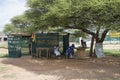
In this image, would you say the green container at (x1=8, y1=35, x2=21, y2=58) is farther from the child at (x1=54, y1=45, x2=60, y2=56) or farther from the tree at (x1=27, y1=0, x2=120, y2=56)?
the tree at (x1=27, y1=0, x2=120, y2=56)

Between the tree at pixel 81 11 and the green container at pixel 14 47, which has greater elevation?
the tree at pixel 81 11

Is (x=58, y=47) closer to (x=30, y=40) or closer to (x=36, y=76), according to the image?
(x=30, y=40)

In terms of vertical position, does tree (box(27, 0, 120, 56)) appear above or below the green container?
above

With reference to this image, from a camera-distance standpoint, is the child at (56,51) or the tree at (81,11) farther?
the child at (56,51)

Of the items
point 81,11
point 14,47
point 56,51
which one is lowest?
point 56,51

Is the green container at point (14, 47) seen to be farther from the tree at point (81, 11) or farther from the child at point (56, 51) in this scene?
the tree at point (81, 11)

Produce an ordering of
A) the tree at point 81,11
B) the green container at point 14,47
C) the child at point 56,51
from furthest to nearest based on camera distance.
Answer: the green container at point 14,47
the child at point 56,51
the tree at point 81,11

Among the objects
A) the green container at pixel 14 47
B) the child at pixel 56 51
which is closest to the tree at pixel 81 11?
the child at pixel 56 51

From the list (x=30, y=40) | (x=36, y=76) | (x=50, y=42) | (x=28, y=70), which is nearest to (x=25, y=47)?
(x=30, y=40)

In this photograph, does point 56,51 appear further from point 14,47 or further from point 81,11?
point 81,11

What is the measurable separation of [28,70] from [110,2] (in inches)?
240

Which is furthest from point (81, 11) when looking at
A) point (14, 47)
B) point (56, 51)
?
point (14, 47)

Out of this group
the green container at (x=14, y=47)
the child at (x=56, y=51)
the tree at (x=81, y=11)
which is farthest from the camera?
the green container at (x=14, y=47)

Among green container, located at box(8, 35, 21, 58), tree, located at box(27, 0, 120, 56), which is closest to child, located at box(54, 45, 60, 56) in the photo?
green container, located at box(8, 35, 21, 58)
